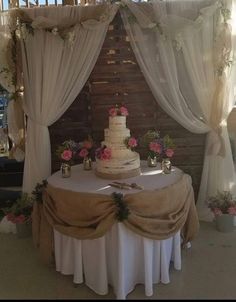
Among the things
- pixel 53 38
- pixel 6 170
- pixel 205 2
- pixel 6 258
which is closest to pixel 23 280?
pixel 6 258

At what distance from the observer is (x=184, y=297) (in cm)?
228

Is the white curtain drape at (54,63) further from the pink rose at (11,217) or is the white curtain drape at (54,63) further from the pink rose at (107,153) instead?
the pink rose at (107,153)

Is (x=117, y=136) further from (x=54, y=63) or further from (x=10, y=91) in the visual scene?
(x=10, y=91)

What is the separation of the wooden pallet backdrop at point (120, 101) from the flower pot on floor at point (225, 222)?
1.72 ft

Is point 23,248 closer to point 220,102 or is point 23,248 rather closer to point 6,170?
point 6,170

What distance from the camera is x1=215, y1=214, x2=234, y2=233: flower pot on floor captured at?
125 inches

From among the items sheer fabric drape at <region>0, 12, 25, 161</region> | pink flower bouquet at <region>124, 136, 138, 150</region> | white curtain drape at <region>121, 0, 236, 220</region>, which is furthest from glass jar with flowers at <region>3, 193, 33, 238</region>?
white curtain drape at <region>121, 0, 236, 220</region>

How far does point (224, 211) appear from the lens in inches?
126

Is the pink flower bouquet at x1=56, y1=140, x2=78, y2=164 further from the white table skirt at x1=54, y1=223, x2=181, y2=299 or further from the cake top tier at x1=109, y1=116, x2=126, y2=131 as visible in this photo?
the white table skirt at x1=54, y1=223, x2=181, y2=299

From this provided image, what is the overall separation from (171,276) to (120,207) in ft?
2.40

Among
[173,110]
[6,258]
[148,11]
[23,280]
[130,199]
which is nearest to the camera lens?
[130,199]

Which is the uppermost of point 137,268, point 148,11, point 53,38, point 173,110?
point 148,11

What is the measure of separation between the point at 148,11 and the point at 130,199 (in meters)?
1.84

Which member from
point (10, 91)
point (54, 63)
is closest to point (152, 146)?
point (54, 63)
